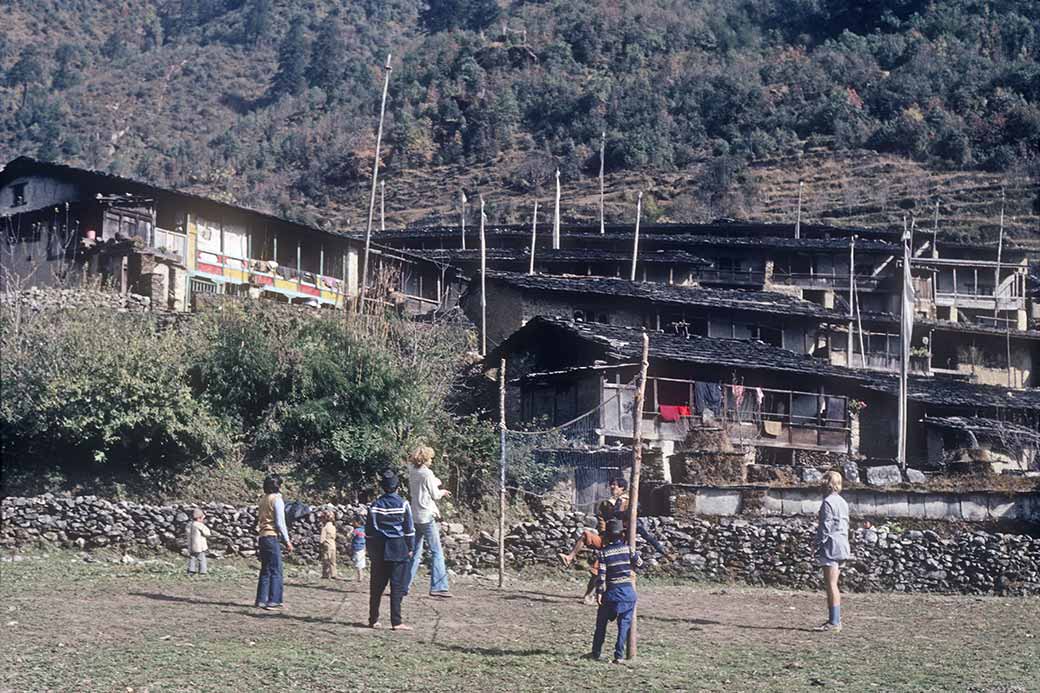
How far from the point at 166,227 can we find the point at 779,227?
A: 38.2 meters

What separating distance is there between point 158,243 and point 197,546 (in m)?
25.6

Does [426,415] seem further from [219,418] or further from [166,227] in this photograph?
[166,227]

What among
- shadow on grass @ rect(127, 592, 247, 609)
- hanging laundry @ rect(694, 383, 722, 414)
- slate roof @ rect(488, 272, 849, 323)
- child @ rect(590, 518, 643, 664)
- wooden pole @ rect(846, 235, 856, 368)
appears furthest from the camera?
wooden pole @ rect(846, 235, 856, 368)

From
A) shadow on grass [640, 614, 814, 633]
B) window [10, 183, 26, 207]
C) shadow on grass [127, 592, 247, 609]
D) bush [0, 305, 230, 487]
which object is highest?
window [10, 183, 26, 207]

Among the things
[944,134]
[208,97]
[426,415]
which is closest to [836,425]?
[426,415]

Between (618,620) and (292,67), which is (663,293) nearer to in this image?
(618,620)

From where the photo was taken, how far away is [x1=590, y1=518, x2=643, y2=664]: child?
51.2 ft

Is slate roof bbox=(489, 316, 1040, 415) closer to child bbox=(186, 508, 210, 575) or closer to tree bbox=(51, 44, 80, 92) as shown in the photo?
child bbox=(186, 508, 210, 575)

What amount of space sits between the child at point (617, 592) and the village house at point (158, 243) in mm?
29149

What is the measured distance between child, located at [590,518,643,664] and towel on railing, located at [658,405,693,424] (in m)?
24.0

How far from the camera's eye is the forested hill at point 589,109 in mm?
100500

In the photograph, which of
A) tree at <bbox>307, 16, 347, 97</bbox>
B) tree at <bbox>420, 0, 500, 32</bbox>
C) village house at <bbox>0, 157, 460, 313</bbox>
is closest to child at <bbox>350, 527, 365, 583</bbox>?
village house at <bbox>0, 157, 460, 313</bbox>

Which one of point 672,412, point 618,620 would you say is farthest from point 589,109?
point 618,620

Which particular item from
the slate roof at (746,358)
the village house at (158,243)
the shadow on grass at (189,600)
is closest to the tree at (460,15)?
the village house at (158,243)
